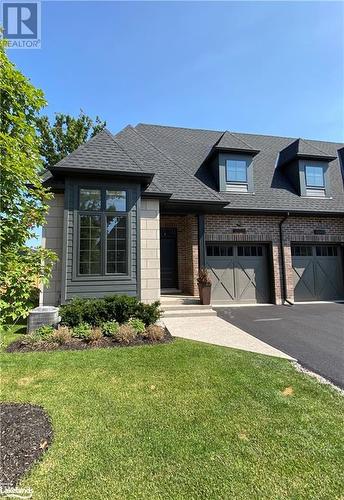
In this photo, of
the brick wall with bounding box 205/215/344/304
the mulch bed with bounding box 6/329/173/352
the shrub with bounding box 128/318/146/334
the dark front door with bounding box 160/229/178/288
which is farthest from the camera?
the dark front door with bounding box 160/229/178/288

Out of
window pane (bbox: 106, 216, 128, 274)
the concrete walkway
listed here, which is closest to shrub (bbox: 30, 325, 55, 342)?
window pane (bbox: 106, 216, 128, 274)

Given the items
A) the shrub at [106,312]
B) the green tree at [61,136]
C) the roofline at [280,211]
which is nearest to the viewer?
the shrub at [106,312]

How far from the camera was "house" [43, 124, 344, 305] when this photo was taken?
24.8ft

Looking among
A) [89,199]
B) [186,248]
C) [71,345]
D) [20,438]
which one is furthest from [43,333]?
[186,248]

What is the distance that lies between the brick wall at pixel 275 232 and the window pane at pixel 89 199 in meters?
4.64

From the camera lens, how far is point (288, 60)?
7992 mm

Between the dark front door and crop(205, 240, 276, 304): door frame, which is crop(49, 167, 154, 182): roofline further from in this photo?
crop(205, 240, 276, 304): door frame

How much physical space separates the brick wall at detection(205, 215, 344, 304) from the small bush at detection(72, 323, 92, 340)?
20.1ft

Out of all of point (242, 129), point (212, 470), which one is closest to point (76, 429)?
point (212, 470)

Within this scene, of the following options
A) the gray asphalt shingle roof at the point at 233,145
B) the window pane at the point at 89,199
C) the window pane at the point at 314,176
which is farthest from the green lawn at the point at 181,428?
the window pane at the point at 314,176

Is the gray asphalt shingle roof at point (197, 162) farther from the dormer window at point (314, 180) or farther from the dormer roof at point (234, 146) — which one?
the dormer window at point (314, 180)

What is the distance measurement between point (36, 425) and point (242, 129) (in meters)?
17.3

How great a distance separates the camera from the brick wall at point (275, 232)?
1066 centimetres

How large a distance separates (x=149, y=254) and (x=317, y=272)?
26.3 feet
